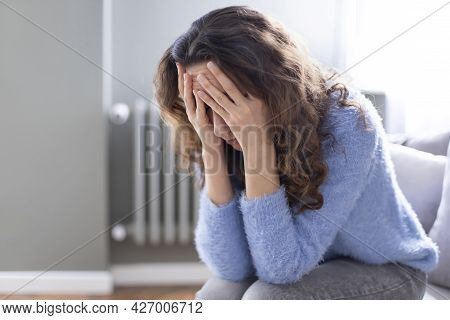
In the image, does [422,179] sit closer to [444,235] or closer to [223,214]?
[444,235]

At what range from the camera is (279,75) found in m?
0.59

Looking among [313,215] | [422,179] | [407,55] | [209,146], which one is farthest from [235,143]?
[407,55]

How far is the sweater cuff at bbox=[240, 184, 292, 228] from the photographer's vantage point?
A: 611 millimetres

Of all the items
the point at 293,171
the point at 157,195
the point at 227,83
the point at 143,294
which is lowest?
the point at 143,294

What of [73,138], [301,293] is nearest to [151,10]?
[73,138]

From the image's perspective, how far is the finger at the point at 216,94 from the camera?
0.59 meters

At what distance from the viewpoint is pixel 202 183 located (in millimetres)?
740

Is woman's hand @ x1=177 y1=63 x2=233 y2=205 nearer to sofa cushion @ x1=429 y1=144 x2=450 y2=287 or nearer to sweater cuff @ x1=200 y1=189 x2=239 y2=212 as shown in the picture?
sweater cuff @ x1=200 y1=189 x2=239 y2=212

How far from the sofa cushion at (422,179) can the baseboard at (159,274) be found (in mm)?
618

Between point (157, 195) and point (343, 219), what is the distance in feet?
2.13

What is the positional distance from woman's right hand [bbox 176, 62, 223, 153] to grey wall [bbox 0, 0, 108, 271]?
1.14 feet

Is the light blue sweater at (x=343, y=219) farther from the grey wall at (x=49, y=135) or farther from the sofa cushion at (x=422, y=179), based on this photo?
the grey wall at (x=49, y=135)

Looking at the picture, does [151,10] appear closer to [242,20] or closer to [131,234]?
[242,20]

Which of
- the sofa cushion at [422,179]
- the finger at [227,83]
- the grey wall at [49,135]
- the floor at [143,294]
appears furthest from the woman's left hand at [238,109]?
the floor at [143,294]
